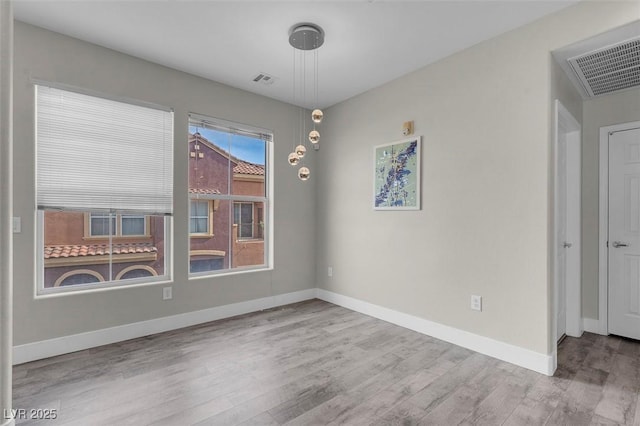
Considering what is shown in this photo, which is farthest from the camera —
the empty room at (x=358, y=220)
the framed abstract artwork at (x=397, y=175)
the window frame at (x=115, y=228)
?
the framed abstract artwork at (x=397, y=175)

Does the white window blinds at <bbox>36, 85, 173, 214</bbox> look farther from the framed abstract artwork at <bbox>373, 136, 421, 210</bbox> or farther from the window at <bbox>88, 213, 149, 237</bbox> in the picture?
the framed abstract artwork at <bbox>373, 136, 421, 210</bbox>

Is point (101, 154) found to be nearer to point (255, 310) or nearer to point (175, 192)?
point (175, 192)

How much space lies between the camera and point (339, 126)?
4418 mm

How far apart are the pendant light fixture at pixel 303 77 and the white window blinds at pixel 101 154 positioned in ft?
4.90

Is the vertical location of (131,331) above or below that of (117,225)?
below

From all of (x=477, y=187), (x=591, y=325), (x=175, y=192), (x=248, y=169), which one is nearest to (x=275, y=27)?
(x=248, y=169)

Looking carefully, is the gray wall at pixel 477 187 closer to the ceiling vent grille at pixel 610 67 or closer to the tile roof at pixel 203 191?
the ceiling vent grille at pixel 610 67

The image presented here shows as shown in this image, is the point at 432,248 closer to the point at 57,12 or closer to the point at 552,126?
the point at 552,126

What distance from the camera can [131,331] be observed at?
3098mm

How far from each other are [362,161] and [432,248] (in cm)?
147

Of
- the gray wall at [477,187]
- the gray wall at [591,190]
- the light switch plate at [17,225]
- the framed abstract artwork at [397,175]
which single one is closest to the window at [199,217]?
the light switch plate at [17,225]

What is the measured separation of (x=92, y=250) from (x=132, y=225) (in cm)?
41

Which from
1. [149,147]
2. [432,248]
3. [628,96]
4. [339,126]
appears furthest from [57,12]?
[628,96]

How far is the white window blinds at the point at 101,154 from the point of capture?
8.98ft
